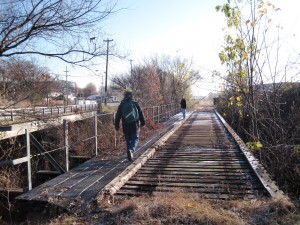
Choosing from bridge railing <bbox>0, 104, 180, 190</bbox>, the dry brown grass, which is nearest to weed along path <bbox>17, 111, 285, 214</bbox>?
the dry brown grass

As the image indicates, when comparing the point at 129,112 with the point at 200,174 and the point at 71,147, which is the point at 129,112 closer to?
the point at 200,174

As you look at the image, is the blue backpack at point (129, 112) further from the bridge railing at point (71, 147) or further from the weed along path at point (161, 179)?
the bridge railing at point (71, 147)

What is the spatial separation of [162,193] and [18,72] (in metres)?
4.89

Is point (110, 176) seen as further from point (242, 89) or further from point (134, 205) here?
point (242, 89)

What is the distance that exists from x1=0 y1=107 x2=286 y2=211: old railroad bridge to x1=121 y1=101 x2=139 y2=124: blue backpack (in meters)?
0.98

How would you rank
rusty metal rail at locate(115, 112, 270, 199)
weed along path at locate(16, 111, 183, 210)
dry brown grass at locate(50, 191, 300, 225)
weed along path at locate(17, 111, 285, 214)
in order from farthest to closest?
rusty metal rail at locate(115, 112, 270, 199), weed along path at locate(17, 111, 285, 214), weed along path at locate(16, 111, 183, 210), dry brown grass at locate(50, 191, 300, 225)

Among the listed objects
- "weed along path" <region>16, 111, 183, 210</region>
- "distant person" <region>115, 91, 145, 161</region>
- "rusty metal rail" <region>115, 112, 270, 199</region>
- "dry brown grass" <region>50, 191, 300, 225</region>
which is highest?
"distant person" <region>115, 91, 145, 161</region>

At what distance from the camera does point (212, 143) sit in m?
11.3

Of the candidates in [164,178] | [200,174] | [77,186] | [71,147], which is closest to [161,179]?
[164,178]

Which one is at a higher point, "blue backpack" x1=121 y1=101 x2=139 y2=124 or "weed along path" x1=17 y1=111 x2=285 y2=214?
"blue backpack" x1=121 y1=101 x2=139 y2=124

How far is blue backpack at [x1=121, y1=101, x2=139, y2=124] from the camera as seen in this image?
8281mm

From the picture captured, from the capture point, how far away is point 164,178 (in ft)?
21.2

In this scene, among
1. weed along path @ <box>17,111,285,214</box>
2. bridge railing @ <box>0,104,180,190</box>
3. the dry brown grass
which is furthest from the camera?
bridge railing @ <box>0,104,180,190</box>

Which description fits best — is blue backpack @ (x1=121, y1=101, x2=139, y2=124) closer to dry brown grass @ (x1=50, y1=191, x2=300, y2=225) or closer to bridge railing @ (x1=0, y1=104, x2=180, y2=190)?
bridge railing @ (x1=0, y1=104, x2=180, y2=190)
